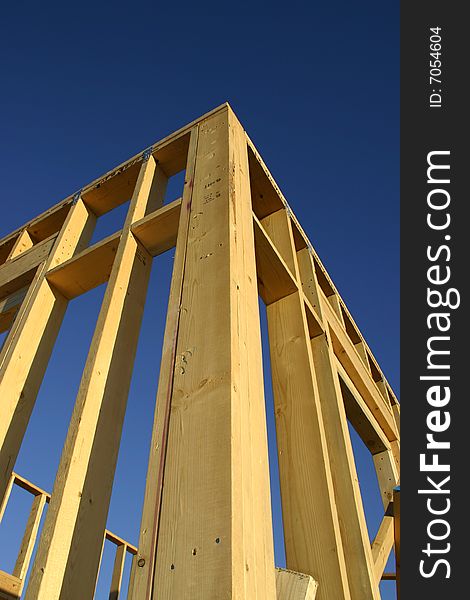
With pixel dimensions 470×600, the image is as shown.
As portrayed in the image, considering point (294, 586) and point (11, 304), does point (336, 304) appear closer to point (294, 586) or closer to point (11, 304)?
point (11, 304)

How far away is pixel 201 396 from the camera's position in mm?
1509

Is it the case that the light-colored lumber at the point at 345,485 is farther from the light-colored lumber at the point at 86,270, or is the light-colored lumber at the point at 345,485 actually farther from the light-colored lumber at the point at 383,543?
the light-colored lumber at the point at 86,270

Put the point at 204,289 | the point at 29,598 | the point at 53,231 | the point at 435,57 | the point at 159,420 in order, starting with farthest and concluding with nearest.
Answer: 1. the point at 53,231
2. the point at 435,57
3. the point at 204,289
4. the point at 159,420
5. the point at 29,598

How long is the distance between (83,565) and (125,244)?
4.68 ft

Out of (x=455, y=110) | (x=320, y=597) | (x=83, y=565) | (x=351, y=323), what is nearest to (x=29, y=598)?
(x=83, y=565)

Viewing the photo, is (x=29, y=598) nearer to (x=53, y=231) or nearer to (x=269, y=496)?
(x=269, y=496)

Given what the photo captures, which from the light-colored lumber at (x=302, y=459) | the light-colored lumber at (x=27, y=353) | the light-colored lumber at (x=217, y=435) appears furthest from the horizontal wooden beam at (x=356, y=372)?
the light-colored lumber at (x=27, y=353)

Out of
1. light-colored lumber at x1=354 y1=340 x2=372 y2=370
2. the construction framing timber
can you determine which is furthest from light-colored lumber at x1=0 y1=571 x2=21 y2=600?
light-colored lumber at x1=354 y1=340 x2=372 y2=370

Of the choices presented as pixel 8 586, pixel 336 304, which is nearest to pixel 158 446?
pixel 8 586

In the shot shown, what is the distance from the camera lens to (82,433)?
5.61 ft

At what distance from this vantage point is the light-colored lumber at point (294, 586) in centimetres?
139

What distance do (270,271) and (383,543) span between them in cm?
181

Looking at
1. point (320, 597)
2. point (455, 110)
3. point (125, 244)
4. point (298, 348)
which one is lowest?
point (320, 597)

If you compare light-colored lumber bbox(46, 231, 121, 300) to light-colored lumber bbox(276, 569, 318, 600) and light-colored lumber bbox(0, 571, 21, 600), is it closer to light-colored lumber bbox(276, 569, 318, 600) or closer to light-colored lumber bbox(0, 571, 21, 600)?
light-colored lumber bbox(0, 571, 21, 600)
